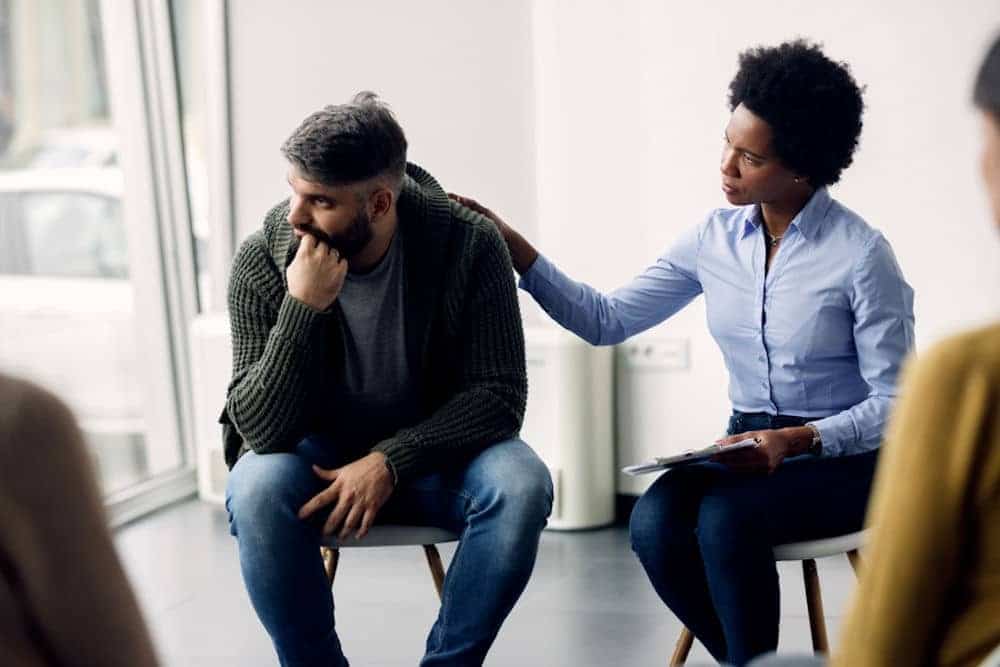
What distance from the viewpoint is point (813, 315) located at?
2.29 m

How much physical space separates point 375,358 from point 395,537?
33 centimetres

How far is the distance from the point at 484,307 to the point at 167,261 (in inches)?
88.7

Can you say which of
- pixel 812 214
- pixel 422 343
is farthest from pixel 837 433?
pixel 422 343

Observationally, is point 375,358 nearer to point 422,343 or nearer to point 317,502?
point 422,343

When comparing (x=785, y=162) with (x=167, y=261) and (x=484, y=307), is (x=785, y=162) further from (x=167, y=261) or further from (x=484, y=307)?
(x=167, y=261)

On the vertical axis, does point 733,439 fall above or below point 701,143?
below

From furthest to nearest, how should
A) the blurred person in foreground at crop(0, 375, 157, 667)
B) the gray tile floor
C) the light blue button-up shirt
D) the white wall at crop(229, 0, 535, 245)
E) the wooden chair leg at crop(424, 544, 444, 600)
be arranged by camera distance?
the white wall at crop(229, 0, 535, 245) → the gray tile floor → the wooden chair leg at crop(424, 544, 444, 600) → the light blue button-up shirt → the blurred person in foreground at crop(0, 375, 157, 667)

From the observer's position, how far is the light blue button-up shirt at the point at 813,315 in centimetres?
223

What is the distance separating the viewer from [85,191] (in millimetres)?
4129

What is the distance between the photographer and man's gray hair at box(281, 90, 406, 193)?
2.29 meters

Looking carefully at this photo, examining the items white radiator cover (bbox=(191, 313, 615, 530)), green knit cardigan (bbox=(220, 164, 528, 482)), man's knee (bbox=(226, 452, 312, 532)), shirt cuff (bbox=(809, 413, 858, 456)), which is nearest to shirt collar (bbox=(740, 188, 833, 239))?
shirt cuff (bbox=(809, 413, 858, 456))

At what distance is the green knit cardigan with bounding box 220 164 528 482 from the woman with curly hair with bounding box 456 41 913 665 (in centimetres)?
36

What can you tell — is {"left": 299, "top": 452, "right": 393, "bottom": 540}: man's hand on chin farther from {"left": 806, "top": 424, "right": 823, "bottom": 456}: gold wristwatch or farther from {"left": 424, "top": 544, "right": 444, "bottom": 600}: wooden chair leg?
{"left": 806, "top": 424, "right": 823, "bottom": 456}: gold wristwatch

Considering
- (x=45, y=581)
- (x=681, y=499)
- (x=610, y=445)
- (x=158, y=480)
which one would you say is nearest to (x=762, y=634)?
(x=681, y=499)
